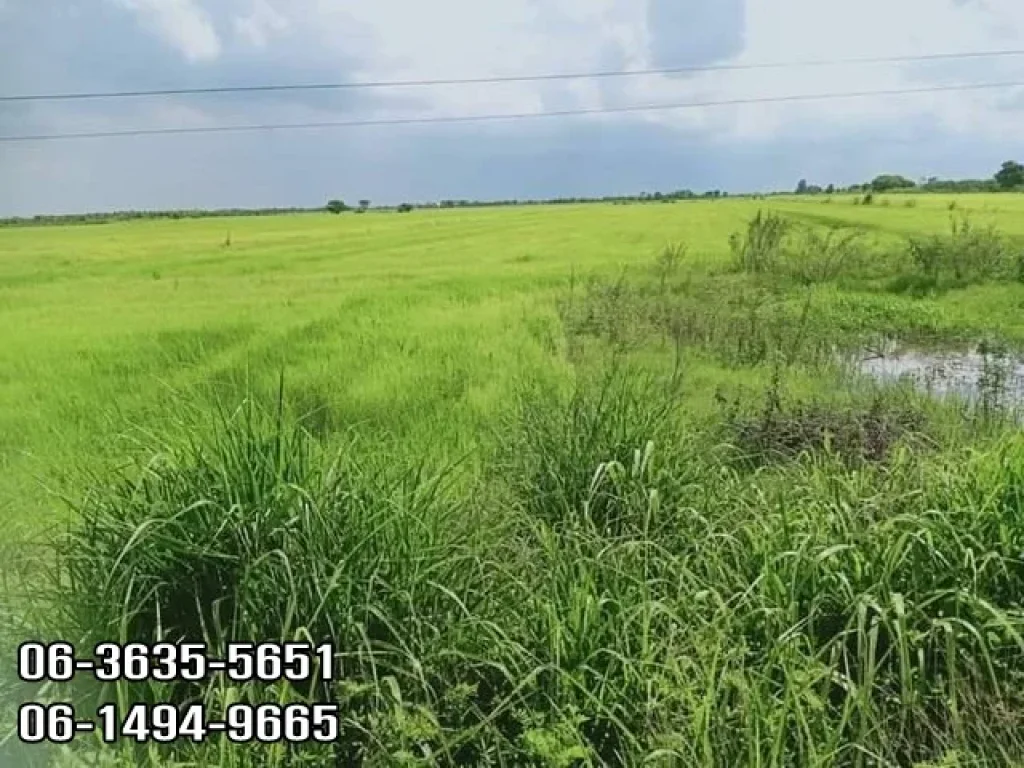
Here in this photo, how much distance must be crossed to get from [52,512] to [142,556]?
1005 mm

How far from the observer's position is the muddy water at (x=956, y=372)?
6.63 metres

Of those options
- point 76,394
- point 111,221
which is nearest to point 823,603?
point 76,394

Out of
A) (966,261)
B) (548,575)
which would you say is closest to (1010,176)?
(966,261)

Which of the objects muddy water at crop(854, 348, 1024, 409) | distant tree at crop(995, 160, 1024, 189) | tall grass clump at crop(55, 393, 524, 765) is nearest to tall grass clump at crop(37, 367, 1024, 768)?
tall grass clump at crop(55, 393, 524, 765)

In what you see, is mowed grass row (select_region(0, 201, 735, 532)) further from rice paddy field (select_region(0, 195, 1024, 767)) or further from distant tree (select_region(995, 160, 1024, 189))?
distant tree (select_region(995, 160, 1024, 189))

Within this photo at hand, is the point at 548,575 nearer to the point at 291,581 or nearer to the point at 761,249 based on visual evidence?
the point at 291,581

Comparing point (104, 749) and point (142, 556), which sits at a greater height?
point (142, 556)

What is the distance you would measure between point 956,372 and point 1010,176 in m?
35.3

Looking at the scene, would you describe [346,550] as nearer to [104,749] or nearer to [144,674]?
[144,674]

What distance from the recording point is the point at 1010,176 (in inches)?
1468

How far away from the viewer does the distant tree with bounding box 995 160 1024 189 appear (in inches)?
1420

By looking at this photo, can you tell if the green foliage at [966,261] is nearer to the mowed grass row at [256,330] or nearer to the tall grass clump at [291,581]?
the mowed grass row at [256,330]

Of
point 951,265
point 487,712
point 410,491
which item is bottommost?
point 487,712

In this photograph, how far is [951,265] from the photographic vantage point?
1267 centimetres
